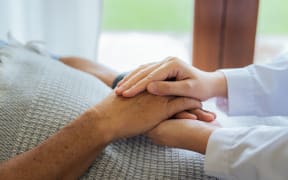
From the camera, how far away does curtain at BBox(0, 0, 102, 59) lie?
140 centimetres

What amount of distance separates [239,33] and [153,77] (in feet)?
2.22

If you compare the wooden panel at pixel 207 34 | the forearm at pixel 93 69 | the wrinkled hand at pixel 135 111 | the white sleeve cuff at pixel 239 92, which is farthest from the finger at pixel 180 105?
the wooden panel at pixel 207 34

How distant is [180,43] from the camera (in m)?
1.61

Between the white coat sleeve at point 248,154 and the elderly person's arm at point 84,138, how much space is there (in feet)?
0.51

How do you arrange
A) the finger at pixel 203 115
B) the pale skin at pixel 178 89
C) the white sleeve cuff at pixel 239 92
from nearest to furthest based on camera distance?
the pale skin at pixel 178 89 → the finger at pixel 203 115 → the white sleeve cuff at pixel 239 92

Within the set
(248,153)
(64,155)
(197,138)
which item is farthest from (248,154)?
(64,155)

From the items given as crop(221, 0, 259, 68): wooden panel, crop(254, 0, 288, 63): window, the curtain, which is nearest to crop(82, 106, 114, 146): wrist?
the curtain

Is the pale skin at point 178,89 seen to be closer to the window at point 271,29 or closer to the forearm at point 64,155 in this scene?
the forearm at point 64,155

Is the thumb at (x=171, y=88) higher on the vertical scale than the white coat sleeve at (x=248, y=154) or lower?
higher

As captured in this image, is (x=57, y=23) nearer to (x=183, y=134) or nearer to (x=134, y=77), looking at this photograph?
(x=134, y=77)

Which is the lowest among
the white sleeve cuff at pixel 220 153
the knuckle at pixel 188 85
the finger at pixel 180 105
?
the white sleeve cuff at pixel 220 153

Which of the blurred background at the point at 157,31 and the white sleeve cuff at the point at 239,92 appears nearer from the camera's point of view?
the white sleeve cuff at the point at 239,92

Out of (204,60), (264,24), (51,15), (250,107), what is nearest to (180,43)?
(204,60)

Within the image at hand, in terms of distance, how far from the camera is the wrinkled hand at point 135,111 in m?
0.78
